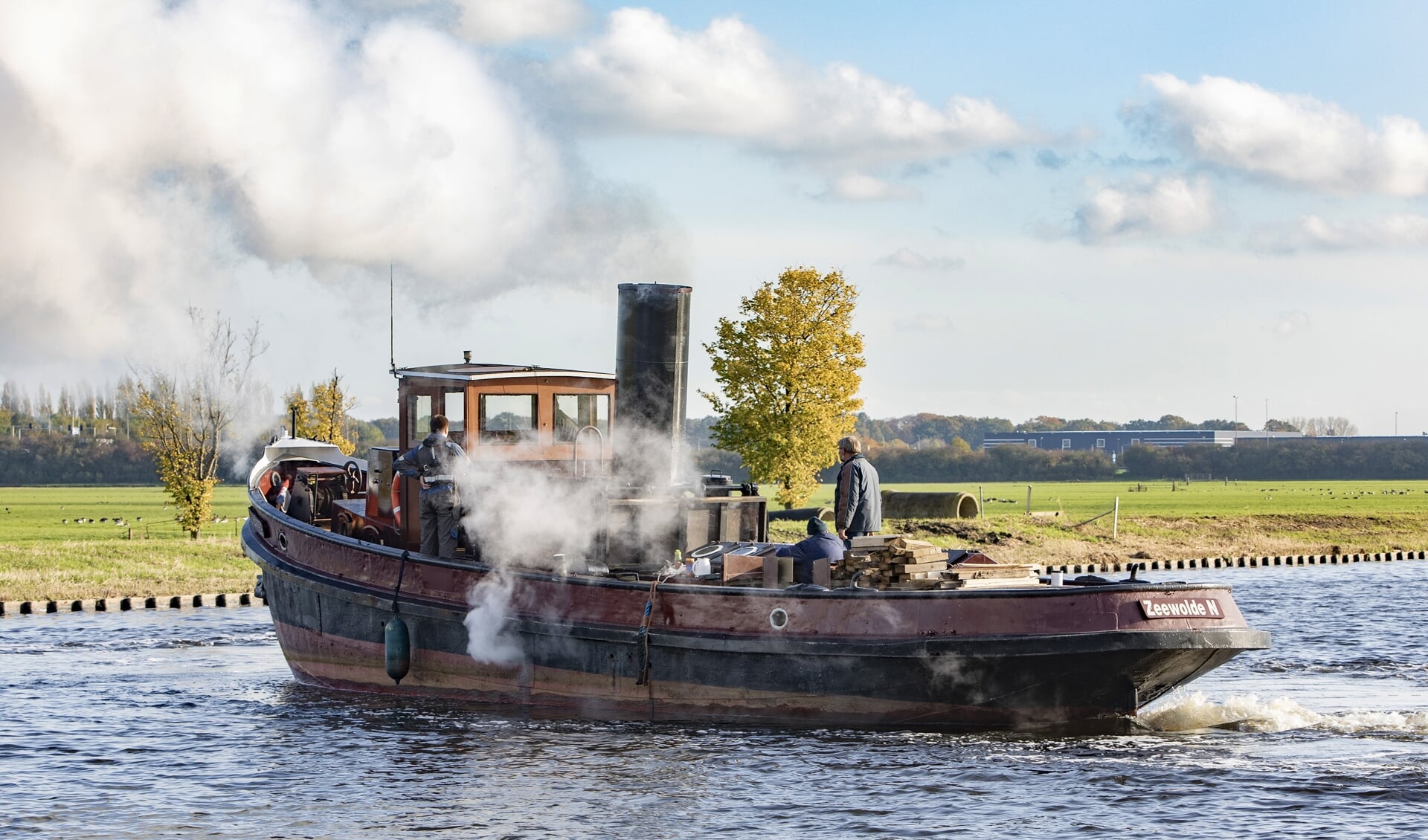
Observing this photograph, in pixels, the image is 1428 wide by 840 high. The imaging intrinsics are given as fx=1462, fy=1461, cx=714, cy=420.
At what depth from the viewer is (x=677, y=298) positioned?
57.2ft

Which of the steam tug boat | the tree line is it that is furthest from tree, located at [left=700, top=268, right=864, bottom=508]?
the tree line

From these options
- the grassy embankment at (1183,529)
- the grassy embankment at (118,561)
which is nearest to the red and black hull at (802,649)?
the grassy embankment at (118,561)

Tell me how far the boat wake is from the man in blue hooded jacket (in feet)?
12.0

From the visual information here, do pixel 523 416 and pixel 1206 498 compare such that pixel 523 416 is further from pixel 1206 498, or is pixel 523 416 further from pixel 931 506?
pixel 1206 498

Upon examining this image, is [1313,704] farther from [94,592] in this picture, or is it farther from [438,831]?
[94,592]

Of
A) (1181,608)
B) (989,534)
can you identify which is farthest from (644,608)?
(989,534)

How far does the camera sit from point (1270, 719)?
15.4 meters

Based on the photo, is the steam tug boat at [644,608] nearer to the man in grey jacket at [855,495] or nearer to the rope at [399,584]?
the rope at [399,584]

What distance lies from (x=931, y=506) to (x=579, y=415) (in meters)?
33.4

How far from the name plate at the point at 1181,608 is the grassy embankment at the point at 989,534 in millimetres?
23001

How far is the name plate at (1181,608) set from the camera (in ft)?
44.9

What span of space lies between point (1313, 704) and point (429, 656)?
33.5 ft

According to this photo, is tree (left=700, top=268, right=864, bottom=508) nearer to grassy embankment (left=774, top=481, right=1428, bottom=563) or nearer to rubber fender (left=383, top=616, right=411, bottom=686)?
grassy embankment (left=774, top=481, right=1428, bottom=563)

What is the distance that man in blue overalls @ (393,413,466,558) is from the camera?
16.5m
